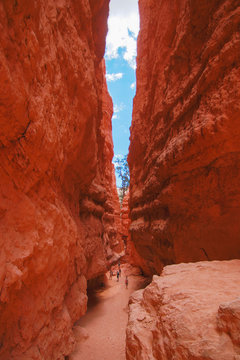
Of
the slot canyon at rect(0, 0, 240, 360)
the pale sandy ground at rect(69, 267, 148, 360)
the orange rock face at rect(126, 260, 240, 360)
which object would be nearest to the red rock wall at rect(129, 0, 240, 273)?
the slot canyon at rect(0, 0, 240, 360)

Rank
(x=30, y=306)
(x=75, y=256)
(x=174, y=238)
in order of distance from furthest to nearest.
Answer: (x=174, y=238), (x=75, y=256), (x=30, y=306)

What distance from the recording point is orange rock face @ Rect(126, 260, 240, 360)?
1.48m

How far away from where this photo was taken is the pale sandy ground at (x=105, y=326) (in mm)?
5918

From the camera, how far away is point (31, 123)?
11.4 ft

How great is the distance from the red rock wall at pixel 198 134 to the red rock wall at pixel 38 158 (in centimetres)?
297

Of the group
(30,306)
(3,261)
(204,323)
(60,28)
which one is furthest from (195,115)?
(30,306)

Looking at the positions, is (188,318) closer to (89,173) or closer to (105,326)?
(89,173)

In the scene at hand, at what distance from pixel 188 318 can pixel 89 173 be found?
6697mm

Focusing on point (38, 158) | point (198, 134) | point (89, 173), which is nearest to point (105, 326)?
point (89, 173)

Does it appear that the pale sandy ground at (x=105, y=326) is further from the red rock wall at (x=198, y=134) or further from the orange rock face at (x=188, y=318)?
the orange rock face at (x=188, y=318)

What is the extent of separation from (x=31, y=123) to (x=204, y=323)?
144 inches

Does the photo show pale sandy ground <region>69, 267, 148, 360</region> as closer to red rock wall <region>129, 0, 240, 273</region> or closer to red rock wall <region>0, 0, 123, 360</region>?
red rock wall <region>0, 0, 123, 360</region>

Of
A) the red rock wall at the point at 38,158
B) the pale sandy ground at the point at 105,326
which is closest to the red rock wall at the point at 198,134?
the red rock wall at the point at 38,158

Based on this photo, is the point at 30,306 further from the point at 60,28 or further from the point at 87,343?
the point at 60,28
